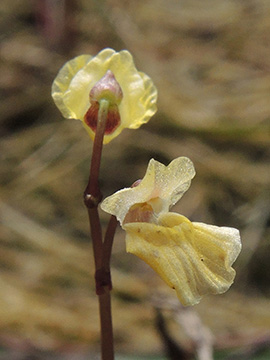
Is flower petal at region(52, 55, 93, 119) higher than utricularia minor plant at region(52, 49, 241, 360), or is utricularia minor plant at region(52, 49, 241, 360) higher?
flower petal at region(52, 55, 93, 119)

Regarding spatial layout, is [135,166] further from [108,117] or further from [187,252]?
[187,252]

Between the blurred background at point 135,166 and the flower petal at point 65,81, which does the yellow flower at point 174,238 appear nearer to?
the flower petal at point 65,81

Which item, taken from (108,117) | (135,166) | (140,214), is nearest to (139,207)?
(140,214)

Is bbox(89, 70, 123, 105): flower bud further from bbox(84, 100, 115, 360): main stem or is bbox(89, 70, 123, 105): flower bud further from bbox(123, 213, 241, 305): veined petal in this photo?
bbox(123, 213, 241, 305): veined petal

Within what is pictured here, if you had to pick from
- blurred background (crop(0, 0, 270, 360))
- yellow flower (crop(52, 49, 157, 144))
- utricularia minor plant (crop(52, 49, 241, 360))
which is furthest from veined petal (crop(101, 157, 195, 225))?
blurred background (crop(0, 0, 270, 360))

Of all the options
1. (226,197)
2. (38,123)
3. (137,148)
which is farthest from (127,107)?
(38,123)

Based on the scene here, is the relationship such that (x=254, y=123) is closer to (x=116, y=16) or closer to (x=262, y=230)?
(x=262, y=230)
